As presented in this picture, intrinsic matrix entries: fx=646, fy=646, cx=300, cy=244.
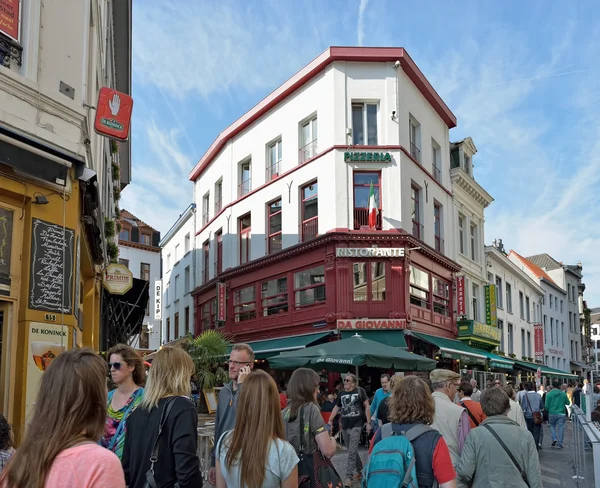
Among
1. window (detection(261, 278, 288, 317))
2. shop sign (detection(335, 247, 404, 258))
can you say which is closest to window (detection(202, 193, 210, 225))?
window (detection(261, 278, 288, 317))

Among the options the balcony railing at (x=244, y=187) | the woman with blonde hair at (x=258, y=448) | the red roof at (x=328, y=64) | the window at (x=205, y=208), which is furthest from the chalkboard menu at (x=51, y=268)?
the window at (x=205, y=208)

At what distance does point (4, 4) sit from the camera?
8406 mm

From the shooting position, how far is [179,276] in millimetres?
39312

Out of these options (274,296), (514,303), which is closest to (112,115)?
(274,296)

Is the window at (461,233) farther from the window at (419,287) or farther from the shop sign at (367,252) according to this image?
the shop sign at (367,252)

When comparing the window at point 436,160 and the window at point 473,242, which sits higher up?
the window at point 436,160

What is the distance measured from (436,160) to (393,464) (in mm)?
25660

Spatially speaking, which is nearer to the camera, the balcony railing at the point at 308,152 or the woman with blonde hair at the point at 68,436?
the woman with blonde hair at the point at 68,436

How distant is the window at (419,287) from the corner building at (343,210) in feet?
0.14

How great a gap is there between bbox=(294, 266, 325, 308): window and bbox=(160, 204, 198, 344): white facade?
11849mm

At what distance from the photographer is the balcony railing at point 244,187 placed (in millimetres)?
29009

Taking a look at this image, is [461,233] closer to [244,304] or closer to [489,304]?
[489,304]

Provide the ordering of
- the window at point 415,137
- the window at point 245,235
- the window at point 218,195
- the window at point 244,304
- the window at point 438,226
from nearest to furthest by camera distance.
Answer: the window at point 415,137
the window at point 244,304
the window at point 438,226
the window at point 245,235
the window at point 218,195

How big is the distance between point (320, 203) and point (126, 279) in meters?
10.4
